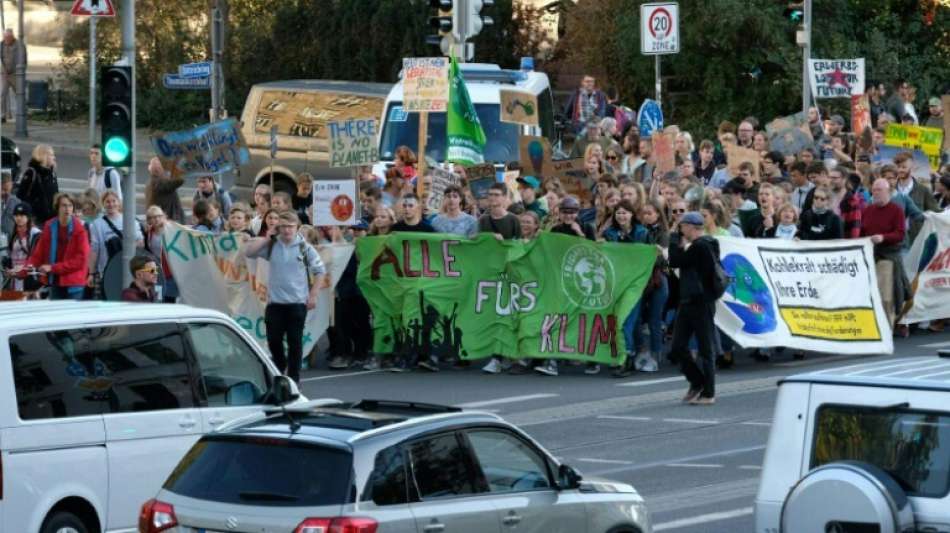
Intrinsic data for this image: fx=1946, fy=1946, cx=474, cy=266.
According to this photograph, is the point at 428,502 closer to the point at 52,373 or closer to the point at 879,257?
the point at 52,373

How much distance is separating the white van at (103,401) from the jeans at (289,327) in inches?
234

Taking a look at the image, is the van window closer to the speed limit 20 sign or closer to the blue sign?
the blue sign

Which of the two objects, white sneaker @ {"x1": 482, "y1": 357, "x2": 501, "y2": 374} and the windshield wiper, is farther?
white sneaker @ {"x1": 482, "y1": 357, "x2": 501, "y2": 374}

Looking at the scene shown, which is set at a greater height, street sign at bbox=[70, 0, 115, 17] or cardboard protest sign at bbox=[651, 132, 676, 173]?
street sign at bbox=[70, 0, 115, 17]

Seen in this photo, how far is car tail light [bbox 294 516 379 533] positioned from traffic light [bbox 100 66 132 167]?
9.60 meters

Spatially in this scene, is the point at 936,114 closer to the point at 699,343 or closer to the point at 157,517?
the point at 699,343

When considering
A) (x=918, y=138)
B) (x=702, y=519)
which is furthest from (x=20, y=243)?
(x=918, y=138)

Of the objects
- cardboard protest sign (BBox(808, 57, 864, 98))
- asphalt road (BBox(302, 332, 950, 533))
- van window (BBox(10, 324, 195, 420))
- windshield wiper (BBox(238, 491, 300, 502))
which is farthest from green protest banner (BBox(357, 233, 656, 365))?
cardboard protest sign (BBox(808, 57, 864, 98))

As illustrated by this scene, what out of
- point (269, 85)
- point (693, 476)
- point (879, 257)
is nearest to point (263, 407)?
point (693, 476)

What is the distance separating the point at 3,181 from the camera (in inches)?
907

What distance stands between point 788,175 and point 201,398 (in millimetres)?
14121

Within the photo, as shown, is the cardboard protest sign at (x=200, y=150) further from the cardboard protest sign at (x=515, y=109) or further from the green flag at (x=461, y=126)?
the cardboard protest sign at (x=515, y=109)

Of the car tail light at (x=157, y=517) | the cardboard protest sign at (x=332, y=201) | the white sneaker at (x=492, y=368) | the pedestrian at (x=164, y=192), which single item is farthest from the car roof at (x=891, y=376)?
the pedestrian at (x=164, y=192)

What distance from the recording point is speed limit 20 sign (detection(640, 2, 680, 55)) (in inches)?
1079
